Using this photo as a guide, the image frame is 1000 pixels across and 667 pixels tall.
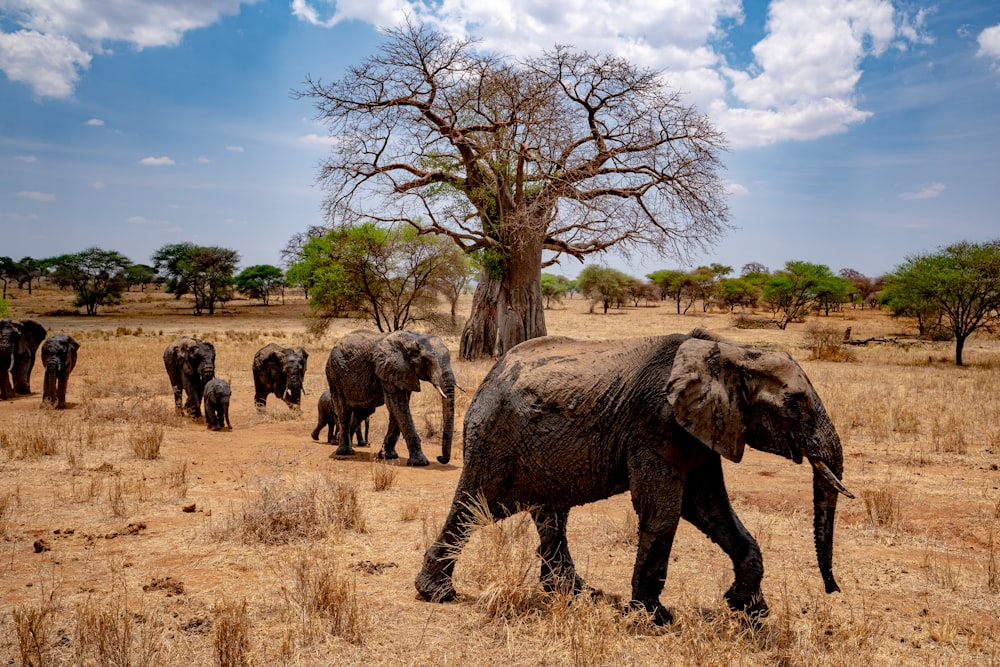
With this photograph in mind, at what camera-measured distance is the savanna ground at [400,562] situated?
13.5 feet

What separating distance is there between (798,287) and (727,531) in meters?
49.7

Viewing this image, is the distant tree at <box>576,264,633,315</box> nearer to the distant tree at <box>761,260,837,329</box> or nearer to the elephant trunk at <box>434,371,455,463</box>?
the distant tree at <box>761,260,837,329</box>

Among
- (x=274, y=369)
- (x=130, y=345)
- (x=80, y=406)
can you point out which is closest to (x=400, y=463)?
(x=274, y=369)

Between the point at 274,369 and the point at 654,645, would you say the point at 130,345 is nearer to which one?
the point at 274,369

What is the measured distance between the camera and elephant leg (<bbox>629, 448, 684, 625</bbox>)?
432 cm

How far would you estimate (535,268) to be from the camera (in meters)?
18.8

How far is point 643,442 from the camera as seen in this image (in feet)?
14.4

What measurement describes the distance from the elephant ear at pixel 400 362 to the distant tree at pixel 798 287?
42.7 metres

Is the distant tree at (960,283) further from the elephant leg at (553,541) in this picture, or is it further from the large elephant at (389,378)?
the elephant leg at (553,541)

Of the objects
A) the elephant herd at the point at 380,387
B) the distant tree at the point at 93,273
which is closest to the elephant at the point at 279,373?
the elephant herd at the point at 380,387

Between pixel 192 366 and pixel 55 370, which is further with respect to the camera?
pixel 55 370

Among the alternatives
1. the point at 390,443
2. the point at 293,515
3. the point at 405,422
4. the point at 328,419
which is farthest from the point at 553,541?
the point at 328,419

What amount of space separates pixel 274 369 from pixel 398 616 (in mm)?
10811

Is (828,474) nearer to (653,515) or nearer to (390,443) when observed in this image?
(653,515)
